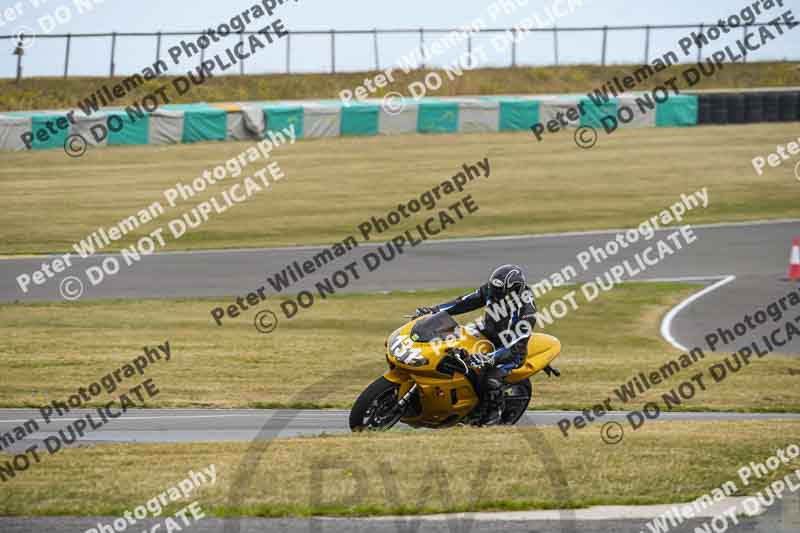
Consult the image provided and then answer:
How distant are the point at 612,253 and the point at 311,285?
26.2ft

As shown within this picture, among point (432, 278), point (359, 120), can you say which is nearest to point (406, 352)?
point (432, 278)

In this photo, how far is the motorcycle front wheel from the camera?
10281mm

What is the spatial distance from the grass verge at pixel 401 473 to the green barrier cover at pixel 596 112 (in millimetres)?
30961

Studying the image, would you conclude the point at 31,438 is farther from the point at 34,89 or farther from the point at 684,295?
the point at 34,89

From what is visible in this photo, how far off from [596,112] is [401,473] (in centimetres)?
3358

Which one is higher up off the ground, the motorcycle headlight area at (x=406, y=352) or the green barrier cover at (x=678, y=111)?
the green barrier cover at (x=678, y=111)

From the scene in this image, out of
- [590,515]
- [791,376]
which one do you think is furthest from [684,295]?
[590,515]

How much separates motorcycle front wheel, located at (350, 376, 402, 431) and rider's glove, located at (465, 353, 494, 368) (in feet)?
2.36

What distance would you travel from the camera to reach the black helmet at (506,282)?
34.9 feet

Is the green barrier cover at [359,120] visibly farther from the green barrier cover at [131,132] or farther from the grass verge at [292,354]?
the grass verge at [292,354]

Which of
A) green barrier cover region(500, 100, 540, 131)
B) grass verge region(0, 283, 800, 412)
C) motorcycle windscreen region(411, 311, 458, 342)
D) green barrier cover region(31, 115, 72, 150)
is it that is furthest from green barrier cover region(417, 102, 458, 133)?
motorcycle windscreen region(411, 311, 458, 342)

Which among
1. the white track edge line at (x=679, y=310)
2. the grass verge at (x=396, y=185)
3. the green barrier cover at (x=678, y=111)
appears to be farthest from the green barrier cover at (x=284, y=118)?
the white track edge line at (x=679, y=310)

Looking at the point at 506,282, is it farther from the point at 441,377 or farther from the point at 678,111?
the point at 678,111

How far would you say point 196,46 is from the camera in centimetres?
4450
